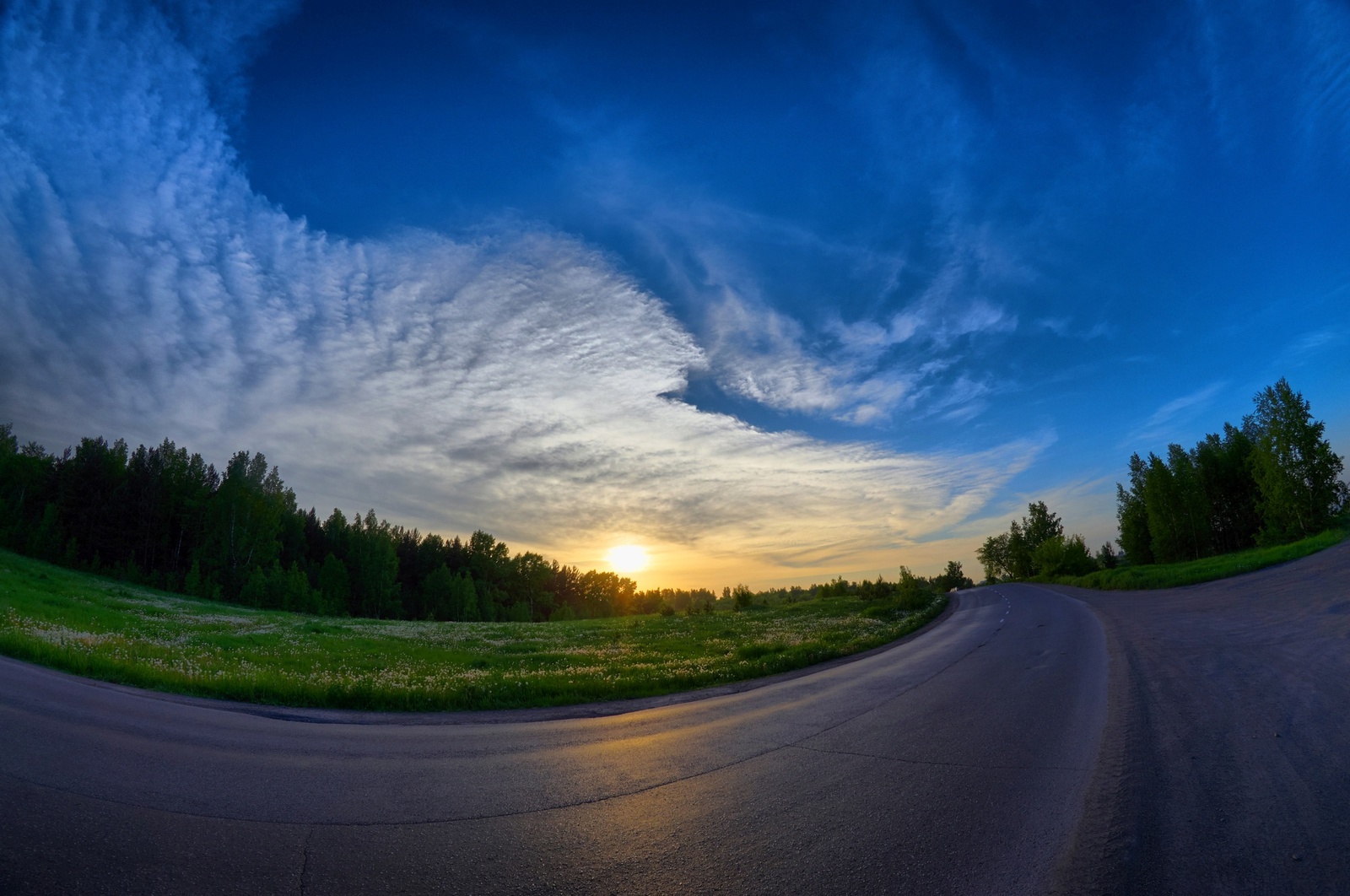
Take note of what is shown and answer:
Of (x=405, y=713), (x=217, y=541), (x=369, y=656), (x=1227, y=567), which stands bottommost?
(x=1227, y=567)

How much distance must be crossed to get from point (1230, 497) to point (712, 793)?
10285 centimetres

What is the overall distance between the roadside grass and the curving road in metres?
1.55

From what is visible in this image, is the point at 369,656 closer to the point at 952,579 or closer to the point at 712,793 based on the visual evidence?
the point at 712,793

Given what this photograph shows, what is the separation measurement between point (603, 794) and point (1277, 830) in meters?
6.31

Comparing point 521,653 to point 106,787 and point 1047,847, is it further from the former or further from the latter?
point 1047,847

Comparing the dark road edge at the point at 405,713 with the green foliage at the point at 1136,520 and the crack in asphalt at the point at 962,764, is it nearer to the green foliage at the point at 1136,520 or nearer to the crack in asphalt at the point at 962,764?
the crack in asphalt at the point at 962,764

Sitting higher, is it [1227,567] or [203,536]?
[203,536]

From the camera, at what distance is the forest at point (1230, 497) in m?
51.1

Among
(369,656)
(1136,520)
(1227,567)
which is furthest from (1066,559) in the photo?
(369,656)

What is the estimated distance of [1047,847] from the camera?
187 inches

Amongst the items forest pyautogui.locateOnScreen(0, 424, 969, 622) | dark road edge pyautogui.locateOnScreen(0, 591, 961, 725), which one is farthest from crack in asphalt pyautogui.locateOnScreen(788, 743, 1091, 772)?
forest pyautogui.locateOnScreen(0, 424, 969, 622)

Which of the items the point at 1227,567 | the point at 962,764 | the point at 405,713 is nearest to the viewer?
the point at 962,764

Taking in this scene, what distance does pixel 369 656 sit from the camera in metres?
20.2

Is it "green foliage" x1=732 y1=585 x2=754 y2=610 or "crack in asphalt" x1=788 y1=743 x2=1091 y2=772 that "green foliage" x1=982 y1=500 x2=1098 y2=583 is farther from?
"crack in asphalt" x1=788 y1=743 x2=1091 y2=772
